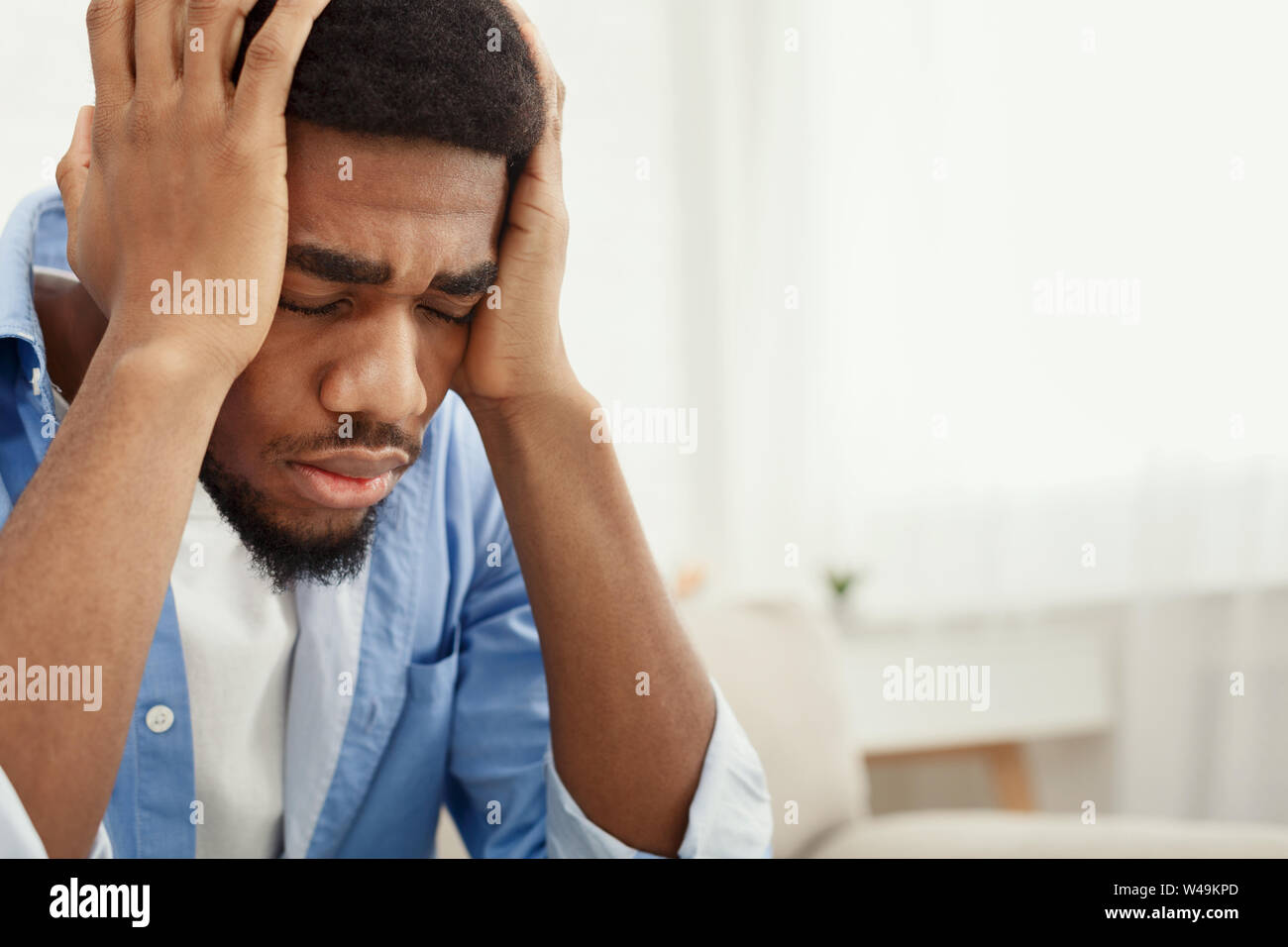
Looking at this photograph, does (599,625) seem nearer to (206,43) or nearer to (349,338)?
(349,338)

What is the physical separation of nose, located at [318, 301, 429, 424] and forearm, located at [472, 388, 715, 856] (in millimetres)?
104

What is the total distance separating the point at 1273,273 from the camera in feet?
6.23

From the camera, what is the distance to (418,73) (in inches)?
24.4

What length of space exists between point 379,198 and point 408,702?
1.41 ft

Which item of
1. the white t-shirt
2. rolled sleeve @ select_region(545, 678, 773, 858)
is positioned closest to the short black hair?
the white t-shirt

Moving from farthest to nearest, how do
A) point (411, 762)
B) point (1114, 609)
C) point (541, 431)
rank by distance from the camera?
point (1114, 609)
point (411, 762)
point (541, 431)

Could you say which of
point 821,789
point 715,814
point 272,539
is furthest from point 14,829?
point 821,789

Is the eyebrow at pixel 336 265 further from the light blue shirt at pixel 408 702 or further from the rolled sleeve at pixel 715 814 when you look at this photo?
the rolled sleeve at pixel 715 814

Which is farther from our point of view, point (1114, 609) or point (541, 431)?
point (1114, 609)

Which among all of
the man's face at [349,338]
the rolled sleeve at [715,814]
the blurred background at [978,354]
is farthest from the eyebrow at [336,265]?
the blurred background at [978,354]
